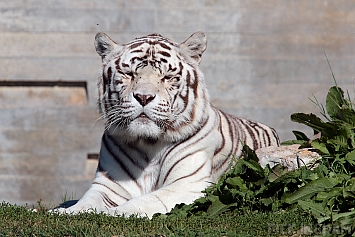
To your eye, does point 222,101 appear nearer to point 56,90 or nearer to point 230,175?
point 56,90

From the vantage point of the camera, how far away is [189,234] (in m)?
3.58

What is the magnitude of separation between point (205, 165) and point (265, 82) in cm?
299

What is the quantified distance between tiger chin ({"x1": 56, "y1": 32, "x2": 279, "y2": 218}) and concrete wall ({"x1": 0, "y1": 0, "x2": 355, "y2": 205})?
8.46 feet

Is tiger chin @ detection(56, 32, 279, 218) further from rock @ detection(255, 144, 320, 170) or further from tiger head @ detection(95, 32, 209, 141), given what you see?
rock @ detection(255, 144, 320, 170)

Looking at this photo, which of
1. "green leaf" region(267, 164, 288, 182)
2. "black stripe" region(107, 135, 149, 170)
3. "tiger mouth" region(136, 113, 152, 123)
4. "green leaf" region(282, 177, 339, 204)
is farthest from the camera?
"black stripe" region(107, 135, 149, 170)

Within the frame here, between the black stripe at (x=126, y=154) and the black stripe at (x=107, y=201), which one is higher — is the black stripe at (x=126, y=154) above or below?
above

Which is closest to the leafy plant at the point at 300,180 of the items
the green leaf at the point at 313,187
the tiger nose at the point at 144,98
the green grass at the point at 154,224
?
the green leaf at the point at 313,187

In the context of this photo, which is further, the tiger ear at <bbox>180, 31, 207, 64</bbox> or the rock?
the tiger ear at <bbox>180, 31, 207, 64</bbox>

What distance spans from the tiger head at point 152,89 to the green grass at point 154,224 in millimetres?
711

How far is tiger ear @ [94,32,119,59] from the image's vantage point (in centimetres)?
504

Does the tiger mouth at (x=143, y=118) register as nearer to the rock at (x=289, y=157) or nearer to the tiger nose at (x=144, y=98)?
the tiger nose at (x=144, y=98)

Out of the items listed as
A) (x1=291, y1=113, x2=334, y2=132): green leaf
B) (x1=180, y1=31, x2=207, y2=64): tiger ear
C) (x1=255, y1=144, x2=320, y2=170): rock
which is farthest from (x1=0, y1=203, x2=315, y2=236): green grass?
(x1=180, y1=31, x2=207, y2=64): tiger ear

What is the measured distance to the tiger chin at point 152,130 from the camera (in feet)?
15.1

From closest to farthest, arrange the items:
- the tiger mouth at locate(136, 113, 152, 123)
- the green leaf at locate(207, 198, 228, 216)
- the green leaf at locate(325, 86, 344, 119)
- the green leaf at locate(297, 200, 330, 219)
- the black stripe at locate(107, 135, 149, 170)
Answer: the green leaf at locate(297, 200, 330, 219) → the green leaf at locate(207, 198, 228, 216) → the tiger mouth at locate(136, 113, 152, 123) → the green leaf at locate(325, 86, 344, 119) → the black stripe at locate(107, 135, 149, 170)
